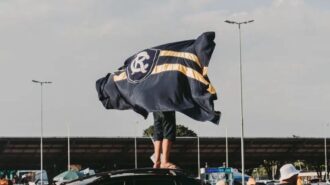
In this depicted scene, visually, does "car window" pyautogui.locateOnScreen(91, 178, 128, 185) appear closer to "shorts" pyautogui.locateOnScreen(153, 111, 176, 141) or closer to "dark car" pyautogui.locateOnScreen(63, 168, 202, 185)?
"dark car" pyautogui.locateOnScreen(63, 168, 202, 185)

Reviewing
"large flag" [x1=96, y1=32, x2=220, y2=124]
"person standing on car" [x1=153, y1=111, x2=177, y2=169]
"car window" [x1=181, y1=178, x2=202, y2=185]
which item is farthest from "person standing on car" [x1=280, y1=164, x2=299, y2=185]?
"person standing on car" [x1=153, y1=111, x2=177, y2=169]

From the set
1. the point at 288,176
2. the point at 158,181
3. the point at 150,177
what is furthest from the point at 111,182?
the point at 288,176

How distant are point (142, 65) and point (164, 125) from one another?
50.4 inches

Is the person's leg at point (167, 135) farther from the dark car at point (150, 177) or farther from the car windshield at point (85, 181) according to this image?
the car windshield at point (85, 181)

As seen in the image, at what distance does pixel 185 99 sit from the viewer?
1709 cm

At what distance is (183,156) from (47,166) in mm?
23831

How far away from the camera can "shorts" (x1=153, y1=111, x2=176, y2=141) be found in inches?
693

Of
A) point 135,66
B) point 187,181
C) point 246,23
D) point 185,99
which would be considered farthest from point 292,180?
point 246,23

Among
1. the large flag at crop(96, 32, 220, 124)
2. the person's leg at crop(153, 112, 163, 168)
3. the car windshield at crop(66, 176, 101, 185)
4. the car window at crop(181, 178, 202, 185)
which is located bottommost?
the car window at crop(181, 178, 202, 185)

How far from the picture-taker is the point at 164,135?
17.7 m

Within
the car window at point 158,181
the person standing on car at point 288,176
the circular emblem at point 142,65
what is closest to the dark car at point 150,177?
the car window at point 158,181

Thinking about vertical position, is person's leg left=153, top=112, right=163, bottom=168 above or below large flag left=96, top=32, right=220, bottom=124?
below

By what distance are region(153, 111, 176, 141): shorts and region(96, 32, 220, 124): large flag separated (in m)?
0.35

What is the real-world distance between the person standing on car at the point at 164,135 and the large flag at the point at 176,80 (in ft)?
1.22
